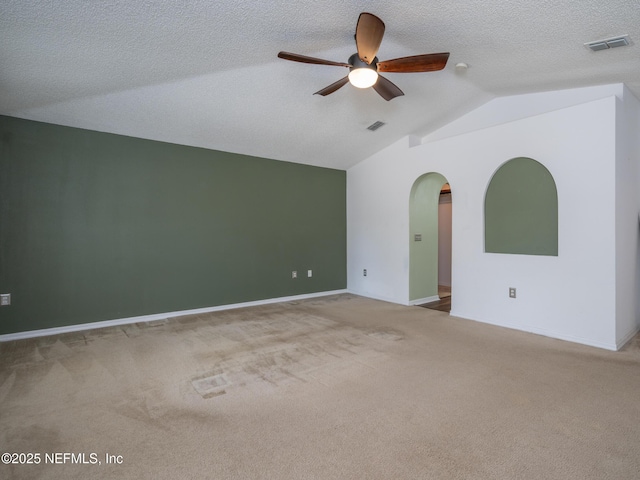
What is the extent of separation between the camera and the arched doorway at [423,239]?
5.31m

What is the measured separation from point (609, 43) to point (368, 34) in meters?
2.07

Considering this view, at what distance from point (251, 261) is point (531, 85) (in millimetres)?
4460

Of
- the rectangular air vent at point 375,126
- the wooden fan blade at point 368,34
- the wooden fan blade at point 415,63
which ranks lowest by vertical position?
the wooden fan blade at point 415,63

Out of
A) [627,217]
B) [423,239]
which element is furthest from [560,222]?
[423,239]

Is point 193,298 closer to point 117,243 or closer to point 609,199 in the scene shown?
point 117,243

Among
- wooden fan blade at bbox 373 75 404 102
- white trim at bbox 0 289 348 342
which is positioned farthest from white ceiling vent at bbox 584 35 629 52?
white trim at bbox 0 289 348 342

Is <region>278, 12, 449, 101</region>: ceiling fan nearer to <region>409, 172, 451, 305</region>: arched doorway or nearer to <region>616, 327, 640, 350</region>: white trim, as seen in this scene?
<region>409, 172, 451, 305</region>: arched doorway

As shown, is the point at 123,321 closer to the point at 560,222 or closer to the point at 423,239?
the point at 423,239

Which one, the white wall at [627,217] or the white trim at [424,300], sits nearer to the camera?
the white wall at [627,217]

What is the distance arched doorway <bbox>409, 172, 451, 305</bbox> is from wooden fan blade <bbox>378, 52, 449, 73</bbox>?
8.47 feet

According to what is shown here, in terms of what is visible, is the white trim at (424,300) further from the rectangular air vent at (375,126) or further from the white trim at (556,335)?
the rectangular air vent at (375,126)

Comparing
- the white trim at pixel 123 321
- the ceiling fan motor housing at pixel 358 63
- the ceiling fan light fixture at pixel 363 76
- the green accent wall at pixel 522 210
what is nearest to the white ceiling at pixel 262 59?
the ceiling fan motor housing at pixel 358 63

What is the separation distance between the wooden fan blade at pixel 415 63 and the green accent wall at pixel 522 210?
2019mm

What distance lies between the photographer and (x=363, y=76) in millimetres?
2633
